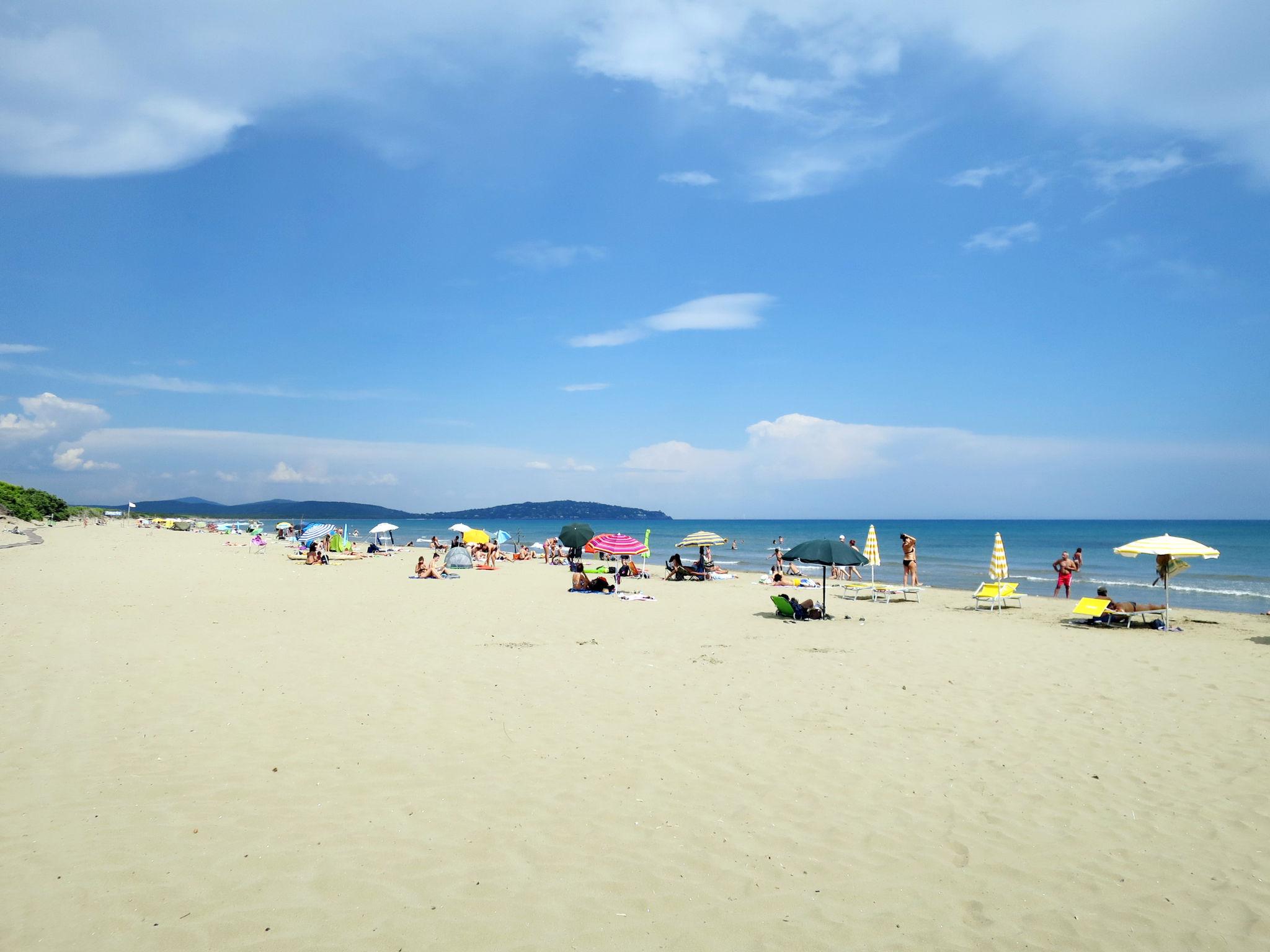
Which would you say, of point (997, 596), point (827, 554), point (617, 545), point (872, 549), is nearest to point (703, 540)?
point (617, 545)

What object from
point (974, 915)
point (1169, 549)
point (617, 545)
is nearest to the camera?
point (974, 915)

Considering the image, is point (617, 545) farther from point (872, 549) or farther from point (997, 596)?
point (997, 596)

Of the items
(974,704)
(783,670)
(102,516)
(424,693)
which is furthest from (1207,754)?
(102,516)

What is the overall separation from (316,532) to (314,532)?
0.08m

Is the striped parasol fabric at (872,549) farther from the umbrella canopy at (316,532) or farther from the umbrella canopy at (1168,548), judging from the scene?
the umbrella canopy at (316,532)

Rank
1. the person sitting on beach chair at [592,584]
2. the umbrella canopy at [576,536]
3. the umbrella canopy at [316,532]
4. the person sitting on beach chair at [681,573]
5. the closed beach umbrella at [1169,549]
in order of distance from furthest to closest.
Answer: the umbrella canopy at [316,532], the umbrella canopy at [576,536], the person sitting on beach chair at [681,573], the person sitting on beach chair at [592,584], the closed beach umbrella at [1169,549]

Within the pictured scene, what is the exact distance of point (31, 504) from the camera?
6188 cm

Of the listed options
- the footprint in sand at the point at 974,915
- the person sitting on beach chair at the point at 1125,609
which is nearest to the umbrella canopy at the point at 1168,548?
the person sitting on beach chair at the point at 1125,609

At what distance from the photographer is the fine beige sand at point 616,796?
3904 mm

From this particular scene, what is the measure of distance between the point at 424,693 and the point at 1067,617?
50.6ft

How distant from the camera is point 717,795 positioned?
555 centimetres

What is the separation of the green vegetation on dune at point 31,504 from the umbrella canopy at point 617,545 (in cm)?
5644

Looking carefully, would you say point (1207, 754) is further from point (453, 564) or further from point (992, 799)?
point (453, 564)

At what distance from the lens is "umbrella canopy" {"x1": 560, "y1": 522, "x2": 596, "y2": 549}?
27625 millimetres
